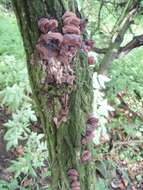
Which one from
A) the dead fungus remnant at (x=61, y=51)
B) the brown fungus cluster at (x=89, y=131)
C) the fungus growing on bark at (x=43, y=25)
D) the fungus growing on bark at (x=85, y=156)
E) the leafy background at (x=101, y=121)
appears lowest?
the leafy background at (x=101, y=121)

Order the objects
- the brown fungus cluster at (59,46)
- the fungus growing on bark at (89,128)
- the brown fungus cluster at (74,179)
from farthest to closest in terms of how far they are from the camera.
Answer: the brown fungus cluster at (74,179) → the fungus growing on bark at (89,128) → the brown fungus cluster at (59,46)

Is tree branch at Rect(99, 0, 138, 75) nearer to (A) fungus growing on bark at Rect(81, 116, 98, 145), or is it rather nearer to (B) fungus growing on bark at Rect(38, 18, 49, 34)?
(A) fungus growing on bark at Rect(81, 116, 98, 145)

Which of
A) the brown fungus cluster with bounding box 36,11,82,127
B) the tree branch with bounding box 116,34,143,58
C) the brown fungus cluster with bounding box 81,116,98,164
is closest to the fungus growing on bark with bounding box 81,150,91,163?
the brown fungus cluster with bounding box 81,116,98,164

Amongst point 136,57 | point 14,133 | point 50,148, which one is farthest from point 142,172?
point 50,148

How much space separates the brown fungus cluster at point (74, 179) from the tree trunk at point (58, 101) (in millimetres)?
19

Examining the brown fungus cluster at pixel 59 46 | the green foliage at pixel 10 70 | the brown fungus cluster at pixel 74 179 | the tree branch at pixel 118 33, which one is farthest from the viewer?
the tree branch at pixel 118 33

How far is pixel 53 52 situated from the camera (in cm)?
130

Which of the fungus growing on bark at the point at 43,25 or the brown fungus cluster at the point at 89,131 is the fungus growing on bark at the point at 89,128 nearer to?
the brown fungus cluster at the point at 89,131

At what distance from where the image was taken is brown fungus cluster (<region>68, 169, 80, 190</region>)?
67.7 inches

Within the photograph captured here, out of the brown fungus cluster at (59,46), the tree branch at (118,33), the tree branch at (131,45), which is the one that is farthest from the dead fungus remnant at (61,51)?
the tree branch at (131,45)

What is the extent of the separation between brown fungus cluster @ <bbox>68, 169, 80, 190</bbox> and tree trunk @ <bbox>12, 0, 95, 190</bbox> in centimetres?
2

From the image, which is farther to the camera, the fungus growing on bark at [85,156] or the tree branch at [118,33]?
the tree branch at [118,33]

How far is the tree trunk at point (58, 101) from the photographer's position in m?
1.30

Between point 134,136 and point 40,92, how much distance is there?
2.29 m
